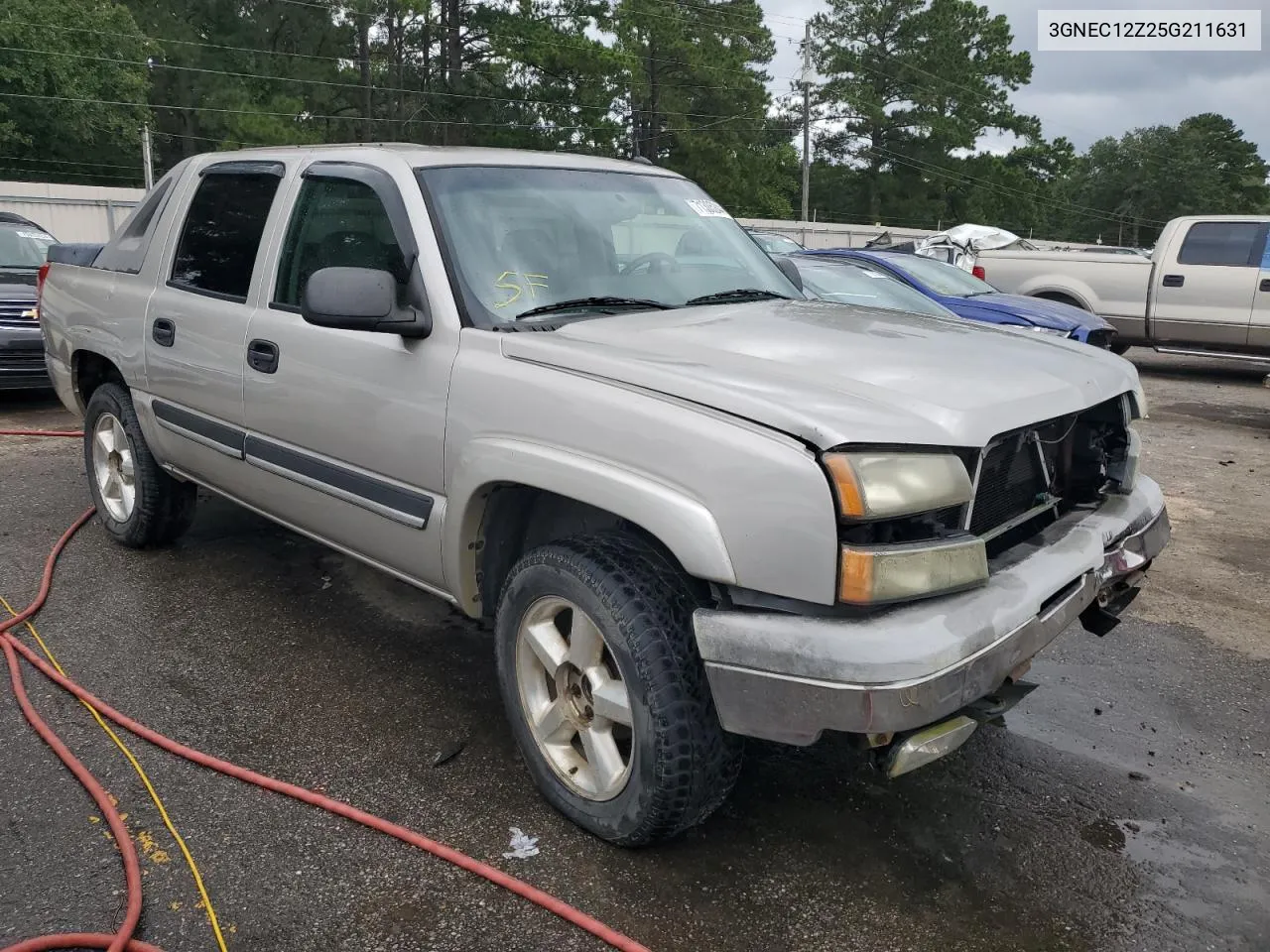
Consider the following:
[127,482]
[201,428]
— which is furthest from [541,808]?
[127,482]

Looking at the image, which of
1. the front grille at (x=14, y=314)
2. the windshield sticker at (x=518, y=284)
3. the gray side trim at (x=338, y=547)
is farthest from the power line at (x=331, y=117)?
the windshield sticker at (x=518, y=284)

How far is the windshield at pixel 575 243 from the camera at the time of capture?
3.14 meters

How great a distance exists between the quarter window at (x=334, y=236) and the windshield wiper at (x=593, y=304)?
433 mm

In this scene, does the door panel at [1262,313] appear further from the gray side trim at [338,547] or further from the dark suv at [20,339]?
the dark suv at [20,339]

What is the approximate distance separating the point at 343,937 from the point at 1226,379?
513 inches

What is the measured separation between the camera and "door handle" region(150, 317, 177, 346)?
13.9ft

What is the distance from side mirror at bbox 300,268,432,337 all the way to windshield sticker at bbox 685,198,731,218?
1431 millimetres

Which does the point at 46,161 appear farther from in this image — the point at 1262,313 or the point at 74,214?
the point at 1262,313

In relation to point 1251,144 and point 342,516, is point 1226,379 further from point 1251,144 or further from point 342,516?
point 1251,144

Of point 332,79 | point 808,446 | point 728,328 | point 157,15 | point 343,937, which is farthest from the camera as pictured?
point 157,15

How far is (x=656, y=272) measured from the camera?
3.51 m

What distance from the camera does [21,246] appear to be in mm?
9727

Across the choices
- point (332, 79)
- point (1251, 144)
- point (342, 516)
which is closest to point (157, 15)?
point (332, 79)

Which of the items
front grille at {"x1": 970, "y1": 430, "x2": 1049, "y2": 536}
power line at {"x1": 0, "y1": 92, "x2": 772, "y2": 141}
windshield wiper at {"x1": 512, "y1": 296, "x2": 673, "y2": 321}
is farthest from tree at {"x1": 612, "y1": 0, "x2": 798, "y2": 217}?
front grille at {"x1": 970, "y1": 430, "x2": 1049, "y2": 536}
